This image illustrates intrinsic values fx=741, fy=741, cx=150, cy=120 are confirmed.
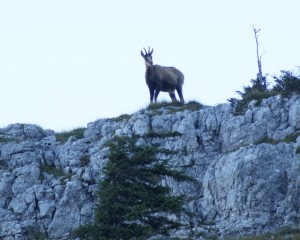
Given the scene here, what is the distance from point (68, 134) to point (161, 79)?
5402 millimetres

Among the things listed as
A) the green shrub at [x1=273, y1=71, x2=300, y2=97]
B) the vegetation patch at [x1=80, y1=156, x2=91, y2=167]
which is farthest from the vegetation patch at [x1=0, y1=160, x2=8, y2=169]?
the green shrub at [x1=273, y1=71, x2=300, y2=97]

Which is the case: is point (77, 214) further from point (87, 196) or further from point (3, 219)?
point (3, 219)

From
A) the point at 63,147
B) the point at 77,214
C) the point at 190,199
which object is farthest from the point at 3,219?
the point at 190,199

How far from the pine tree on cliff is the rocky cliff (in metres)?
4.12

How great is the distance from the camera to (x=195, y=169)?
30.5 m

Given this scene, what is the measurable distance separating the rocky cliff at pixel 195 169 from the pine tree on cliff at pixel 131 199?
13.5 ft

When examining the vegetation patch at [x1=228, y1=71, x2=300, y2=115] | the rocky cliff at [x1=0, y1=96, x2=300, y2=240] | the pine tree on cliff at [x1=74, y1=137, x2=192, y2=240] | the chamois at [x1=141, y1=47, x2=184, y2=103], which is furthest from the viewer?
the chamois at [x1=141, y1=47, x2=184, y2=103]

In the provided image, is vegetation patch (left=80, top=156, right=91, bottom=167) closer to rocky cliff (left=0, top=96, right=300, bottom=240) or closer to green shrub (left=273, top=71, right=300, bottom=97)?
rocky cliff (left=0, top=96, right=300, bottom=240)

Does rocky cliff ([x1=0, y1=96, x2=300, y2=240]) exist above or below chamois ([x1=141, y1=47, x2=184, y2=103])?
below

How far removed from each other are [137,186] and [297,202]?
773 centimetres

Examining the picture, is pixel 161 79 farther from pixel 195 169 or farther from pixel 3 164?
pixel 3 164

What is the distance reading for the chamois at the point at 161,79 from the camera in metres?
36.9

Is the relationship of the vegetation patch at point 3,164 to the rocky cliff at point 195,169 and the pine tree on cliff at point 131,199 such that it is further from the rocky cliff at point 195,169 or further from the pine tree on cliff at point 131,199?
the pine tree on cliff at point 131,199

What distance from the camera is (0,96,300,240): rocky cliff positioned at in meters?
27.1
